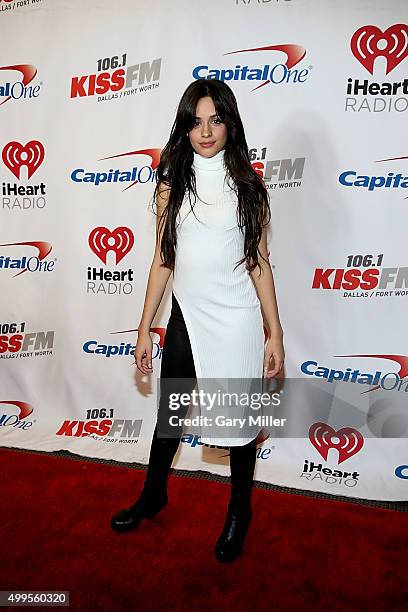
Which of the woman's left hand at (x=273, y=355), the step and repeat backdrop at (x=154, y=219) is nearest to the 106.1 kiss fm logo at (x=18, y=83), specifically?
the step and repeat backdrop at (x=154, y=219)

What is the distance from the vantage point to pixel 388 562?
2.10 meters

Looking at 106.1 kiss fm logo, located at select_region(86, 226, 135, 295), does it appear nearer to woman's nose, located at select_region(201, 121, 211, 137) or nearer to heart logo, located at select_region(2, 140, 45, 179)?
heart logo, located at select_region(2, 140, 45, 179)

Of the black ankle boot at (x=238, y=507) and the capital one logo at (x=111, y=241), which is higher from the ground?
the capital one logo at (x=111, y=241)

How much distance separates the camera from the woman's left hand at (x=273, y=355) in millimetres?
2037

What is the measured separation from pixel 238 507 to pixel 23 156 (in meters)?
1.95

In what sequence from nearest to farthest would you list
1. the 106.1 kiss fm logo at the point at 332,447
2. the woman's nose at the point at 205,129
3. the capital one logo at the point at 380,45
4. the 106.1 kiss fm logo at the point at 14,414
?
the woman's nose at the point at 205,129 → the capital one logo at the point at 380,45 → the 106.1 kiss fm logo at the point at 332,447 → the 106.1 kiss fm logo at the point at 14,414

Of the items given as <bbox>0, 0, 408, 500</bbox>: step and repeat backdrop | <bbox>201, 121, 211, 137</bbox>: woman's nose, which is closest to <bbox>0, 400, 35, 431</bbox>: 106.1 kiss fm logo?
<bbox>0, 0, 408, 500</bbox>: step and repeat backdrop

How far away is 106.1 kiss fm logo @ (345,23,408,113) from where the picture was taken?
2471 mm

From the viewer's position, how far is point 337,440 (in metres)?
2.81

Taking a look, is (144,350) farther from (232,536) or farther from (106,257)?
(106,257)

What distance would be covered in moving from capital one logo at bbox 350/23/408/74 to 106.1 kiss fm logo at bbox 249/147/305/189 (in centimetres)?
47

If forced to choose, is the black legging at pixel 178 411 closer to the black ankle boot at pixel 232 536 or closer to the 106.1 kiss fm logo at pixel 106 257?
the black ankle boot at pixel 232 536

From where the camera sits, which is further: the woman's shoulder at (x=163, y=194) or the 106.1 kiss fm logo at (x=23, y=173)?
the 106.1 kiss fm logo at (x=23, y=173)

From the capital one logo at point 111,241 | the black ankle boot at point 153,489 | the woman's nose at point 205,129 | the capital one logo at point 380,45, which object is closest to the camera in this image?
the woman's nose at point 205,129
